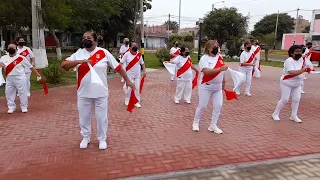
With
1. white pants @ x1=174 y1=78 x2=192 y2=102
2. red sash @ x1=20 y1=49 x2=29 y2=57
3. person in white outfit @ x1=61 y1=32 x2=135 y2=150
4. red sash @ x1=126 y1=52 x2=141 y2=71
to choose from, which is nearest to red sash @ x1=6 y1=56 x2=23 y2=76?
red sash @ x1=20 y1=49 x2=29 y2=57

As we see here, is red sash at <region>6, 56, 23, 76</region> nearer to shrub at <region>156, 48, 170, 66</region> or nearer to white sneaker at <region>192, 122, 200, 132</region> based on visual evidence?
white sneaker at <region>192, 122, 200, 132</region>

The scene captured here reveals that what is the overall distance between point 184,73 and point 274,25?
63.7 metres

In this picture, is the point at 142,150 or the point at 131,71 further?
the point at 131,71

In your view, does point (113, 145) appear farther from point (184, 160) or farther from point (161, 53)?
point (161, 53)

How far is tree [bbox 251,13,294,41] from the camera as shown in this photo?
210 feet

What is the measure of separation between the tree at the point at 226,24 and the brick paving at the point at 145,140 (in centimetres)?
2263

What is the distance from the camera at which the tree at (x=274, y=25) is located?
64062 millimetres

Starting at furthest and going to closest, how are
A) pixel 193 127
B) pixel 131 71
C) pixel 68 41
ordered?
pixel 68 41, pixel 131 71, pixel 193 127

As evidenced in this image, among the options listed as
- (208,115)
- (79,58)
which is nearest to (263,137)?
(208,115)

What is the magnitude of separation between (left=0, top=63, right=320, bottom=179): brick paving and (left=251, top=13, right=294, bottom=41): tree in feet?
198

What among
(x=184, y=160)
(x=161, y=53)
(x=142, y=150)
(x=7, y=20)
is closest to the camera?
(x=184, y=160)

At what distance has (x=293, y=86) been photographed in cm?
627

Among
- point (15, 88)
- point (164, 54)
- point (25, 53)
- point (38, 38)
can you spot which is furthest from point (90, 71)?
point (164, 54)

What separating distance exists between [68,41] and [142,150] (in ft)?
163
